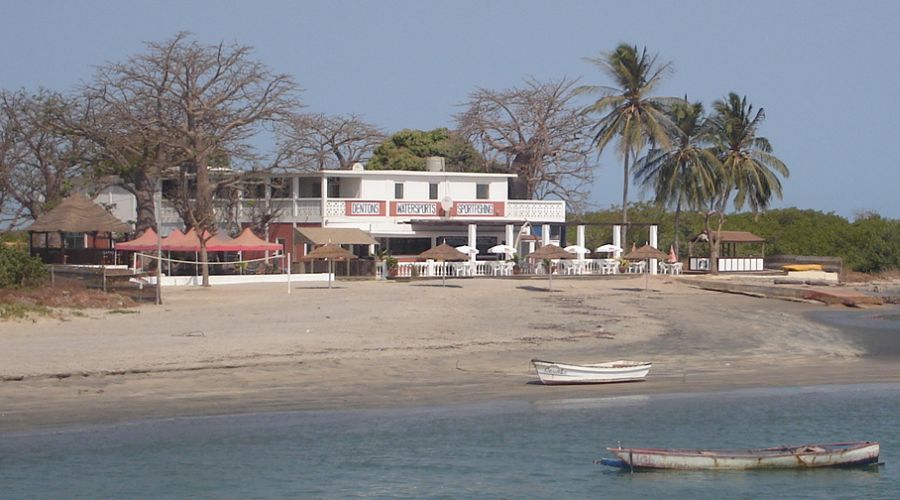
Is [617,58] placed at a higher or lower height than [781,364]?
higher

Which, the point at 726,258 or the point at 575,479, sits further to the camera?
the point at 726,258

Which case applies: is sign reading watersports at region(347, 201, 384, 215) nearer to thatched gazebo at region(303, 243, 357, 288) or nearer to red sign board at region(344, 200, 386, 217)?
red sign board at region(344, 200, 386, 217)

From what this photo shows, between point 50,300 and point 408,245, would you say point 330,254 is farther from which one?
point 50,300

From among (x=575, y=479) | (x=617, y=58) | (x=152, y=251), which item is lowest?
(x=575, y=479)

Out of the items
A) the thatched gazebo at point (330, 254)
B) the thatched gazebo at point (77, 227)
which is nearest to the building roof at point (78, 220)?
the thatched gazebo at point (77, 227)

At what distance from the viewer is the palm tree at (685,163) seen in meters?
60.5

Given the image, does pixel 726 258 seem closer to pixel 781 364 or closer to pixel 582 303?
pixel 582 303

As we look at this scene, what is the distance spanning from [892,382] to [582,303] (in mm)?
15215

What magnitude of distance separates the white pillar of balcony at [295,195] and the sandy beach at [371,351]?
13.5m

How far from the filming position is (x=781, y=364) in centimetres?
2748

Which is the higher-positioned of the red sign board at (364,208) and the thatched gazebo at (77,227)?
the red sign board at (364,208)

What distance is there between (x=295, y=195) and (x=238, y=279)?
9570 mm

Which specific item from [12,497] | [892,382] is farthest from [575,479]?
[892,382]

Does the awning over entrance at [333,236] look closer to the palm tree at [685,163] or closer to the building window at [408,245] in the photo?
the building window at [408,245]
